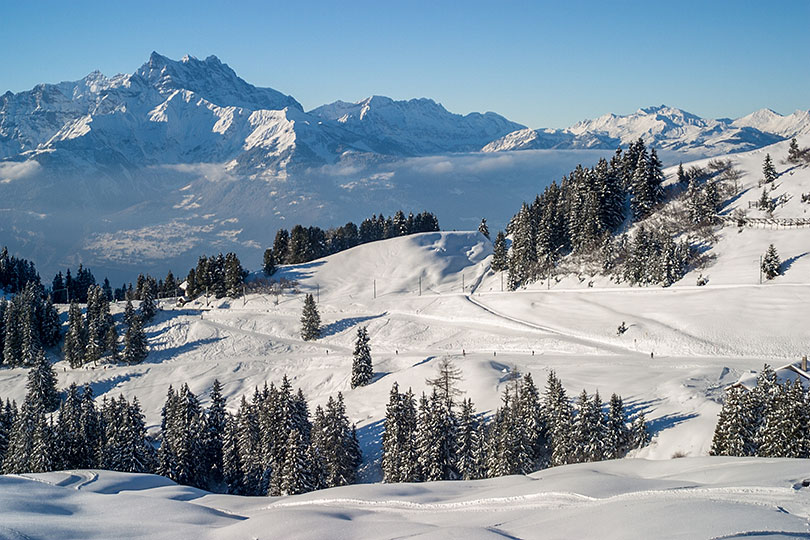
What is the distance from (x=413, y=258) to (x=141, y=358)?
64.3m

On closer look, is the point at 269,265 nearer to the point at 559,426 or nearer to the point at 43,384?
the point at 43,384

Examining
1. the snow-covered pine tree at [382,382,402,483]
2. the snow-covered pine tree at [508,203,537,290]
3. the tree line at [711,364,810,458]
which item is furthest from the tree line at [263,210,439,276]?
the tree line at [711,364,810,458]

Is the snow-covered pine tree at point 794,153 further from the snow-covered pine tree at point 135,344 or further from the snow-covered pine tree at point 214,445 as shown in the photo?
the snow-covered pine tree at point 135,344

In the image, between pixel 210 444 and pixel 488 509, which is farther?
pixel 210 444

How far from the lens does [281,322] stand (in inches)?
4245

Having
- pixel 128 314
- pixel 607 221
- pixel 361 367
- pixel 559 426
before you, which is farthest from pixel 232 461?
pixel 607 221

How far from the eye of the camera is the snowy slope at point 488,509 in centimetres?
1785

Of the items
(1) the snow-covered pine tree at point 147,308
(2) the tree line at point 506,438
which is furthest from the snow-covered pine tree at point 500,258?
(1) the snow-covered pine tree at point 147,308

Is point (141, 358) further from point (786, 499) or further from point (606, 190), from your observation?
point (786, 499)

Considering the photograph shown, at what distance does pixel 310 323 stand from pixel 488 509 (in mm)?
81576

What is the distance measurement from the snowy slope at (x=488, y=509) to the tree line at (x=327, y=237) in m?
107

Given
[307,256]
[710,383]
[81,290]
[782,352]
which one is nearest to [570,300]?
[782,352]

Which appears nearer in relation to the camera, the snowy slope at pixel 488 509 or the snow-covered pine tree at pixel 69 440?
the snowy slope at pixel 488 509

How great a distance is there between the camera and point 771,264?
83.8 m
